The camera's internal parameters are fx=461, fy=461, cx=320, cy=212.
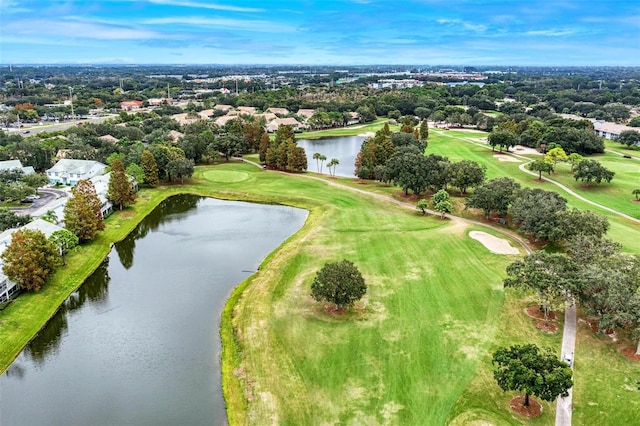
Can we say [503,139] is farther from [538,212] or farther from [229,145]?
[229,145]

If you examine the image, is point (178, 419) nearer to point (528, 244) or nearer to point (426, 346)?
point (426, 346)

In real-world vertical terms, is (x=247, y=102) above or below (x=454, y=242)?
above

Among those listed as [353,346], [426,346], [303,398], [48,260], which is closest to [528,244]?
[426,346]

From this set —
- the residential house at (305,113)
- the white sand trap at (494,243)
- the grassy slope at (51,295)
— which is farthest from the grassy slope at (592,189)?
the grassy slope at (51,295)

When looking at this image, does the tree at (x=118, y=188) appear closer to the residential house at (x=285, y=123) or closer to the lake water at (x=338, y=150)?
the lake water at (x=338, y=150)

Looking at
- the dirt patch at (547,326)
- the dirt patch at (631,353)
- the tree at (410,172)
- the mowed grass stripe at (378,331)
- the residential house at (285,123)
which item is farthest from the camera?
the residential house at (285,123)

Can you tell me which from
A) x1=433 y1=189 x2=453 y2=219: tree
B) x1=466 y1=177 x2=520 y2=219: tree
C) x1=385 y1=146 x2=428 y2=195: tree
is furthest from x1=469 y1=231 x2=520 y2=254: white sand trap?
x1=385 y1=146 x2=428 y2=195: tree
